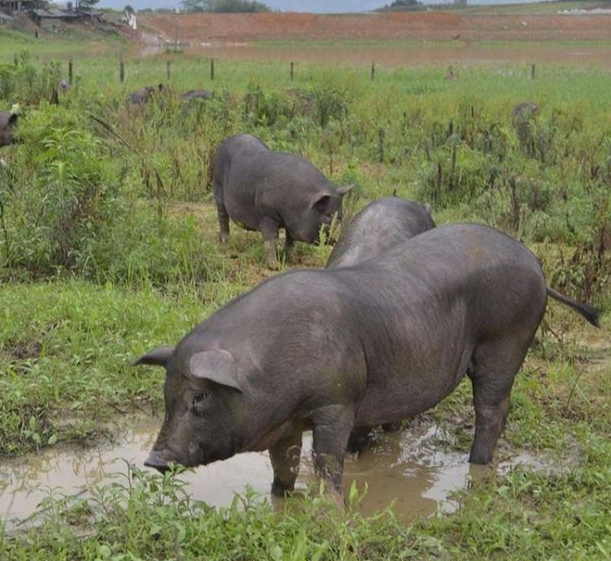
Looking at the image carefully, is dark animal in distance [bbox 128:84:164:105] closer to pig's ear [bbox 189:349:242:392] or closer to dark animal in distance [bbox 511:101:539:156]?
dark animal in distance [bbox 511:101:539:156]

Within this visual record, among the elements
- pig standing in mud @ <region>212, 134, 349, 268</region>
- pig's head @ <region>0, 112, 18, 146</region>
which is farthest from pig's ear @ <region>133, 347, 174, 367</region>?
pig's head @ <region>0, 112, 18, 146</region>

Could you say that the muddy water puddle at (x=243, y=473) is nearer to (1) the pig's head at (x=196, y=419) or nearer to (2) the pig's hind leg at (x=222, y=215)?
(1) the pig's head at (x=196, y=419)

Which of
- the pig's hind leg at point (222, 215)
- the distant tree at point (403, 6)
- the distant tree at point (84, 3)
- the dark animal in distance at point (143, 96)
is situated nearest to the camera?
the pig's hind leg at point (222, 215)

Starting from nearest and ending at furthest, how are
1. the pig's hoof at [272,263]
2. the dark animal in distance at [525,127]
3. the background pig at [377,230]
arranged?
1. the background pig at [377,230]
2. the pig's hoof at [272,263]
3. the dark animal in distance at [525,127]

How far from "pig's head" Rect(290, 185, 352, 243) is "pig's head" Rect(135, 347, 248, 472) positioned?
4.86 meters

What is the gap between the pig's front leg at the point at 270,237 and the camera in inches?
371

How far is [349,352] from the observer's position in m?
4.60

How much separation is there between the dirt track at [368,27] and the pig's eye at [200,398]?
66.5 m

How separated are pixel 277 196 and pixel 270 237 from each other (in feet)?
1.17

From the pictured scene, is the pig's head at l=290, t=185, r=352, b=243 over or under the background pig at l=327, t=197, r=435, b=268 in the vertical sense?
under

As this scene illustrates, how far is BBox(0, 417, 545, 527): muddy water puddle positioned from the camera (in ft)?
16.7

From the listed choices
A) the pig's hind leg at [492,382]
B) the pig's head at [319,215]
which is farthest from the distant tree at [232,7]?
the pig's hind leg at [492,382]

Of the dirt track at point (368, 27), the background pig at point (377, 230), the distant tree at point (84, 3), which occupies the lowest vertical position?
the background pig at point (377, 230)

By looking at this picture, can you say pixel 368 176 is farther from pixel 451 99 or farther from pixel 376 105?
pixel 451 99
